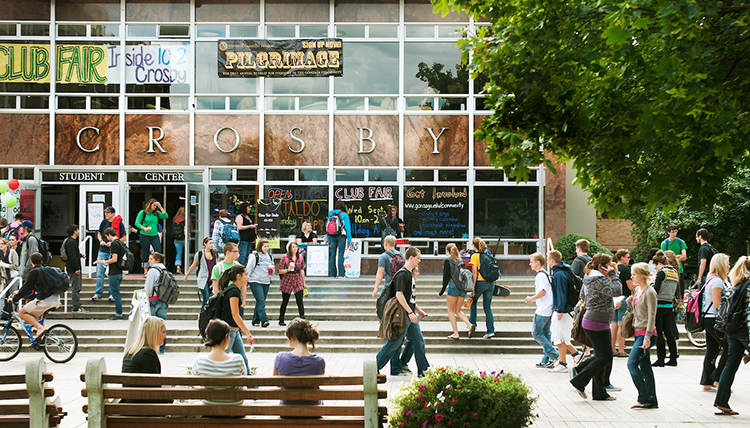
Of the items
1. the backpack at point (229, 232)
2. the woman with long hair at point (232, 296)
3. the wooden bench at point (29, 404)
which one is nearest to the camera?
the wooden bench at point (29, 404)

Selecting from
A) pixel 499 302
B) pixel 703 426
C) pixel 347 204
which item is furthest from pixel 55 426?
pixel 347 204

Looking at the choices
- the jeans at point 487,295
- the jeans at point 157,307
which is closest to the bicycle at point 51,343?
the jeans at point 157,307

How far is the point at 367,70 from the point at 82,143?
8.16 m

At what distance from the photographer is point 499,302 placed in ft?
51.3

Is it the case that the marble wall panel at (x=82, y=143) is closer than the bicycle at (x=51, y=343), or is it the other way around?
the bicycle at (x=51, y=343)

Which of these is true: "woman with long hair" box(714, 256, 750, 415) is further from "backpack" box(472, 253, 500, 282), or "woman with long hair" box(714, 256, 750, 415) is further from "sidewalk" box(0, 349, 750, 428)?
"backpack" box(472, 253, 500, 282)

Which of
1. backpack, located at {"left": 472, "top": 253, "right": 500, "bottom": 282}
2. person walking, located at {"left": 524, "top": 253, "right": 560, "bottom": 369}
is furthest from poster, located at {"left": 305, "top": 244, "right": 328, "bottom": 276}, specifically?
person walking, located at {"left": 524, "top": 253, "right": 560, "bottom": 369}

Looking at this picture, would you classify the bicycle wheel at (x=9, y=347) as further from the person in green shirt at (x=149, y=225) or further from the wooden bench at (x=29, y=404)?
the wooden bench at (x=29, y=404)

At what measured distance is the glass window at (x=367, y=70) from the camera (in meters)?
19.2

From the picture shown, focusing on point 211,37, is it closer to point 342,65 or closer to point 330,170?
point 342,65

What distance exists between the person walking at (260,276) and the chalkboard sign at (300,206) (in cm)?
551

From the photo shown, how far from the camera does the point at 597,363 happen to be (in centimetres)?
802

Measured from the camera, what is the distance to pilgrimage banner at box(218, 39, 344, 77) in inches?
742

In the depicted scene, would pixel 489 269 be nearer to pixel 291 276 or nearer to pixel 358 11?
pixel 291 276
